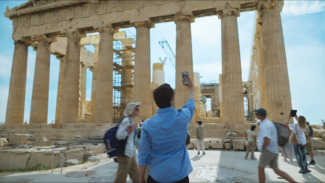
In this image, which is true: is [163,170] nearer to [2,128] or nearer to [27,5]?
[2,128]

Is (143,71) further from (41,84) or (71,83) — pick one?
(41,84)

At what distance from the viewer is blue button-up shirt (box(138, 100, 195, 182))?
2.38 m

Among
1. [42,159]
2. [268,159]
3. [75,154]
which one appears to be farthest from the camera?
[75,154]

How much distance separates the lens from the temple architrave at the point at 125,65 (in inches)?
671

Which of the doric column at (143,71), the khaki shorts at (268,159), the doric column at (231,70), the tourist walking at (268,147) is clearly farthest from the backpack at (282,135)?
the doric column at (143,71)

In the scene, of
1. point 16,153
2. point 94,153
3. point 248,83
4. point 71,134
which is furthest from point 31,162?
point 248,83

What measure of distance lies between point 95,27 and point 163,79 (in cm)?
1102

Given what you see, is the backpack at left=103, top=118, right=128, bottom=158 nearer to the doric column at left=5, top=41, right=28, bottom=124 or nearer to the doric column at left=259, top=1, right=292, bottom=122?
the doric column at left=259, top=1, right=292, bottom=122

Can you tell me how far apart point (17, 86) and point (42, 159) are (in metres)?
18.7

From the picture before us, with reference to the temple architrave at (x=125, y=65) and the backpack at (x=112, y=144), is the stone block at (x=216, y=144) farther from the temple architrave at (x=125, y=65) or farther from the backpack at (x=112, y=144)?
the backpack at (x=112, y=144)

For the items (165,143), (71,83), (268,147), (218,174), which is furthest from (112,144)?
(71,83)

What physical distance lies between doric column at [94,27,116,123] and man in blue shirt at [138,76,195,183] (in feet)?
60.0

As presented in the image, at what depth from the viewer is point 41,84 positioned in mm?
23094

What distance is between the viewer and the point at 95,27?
846 inches
